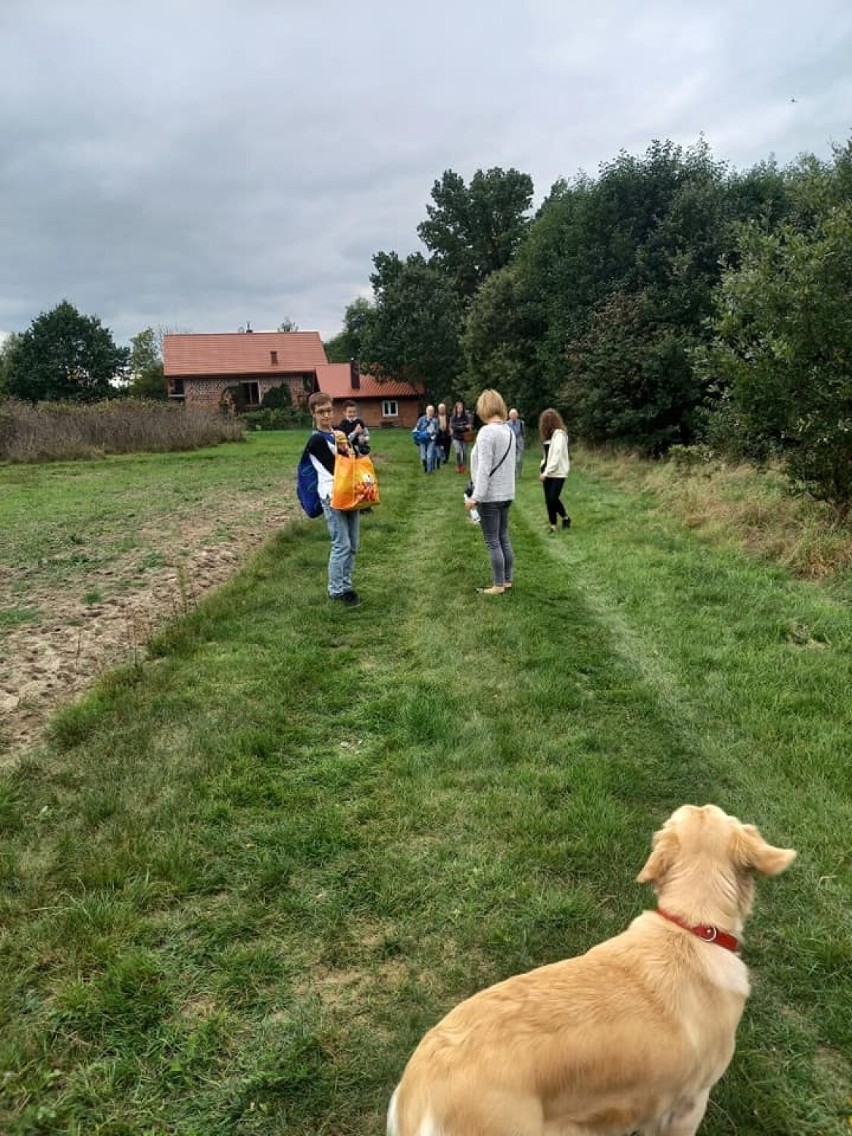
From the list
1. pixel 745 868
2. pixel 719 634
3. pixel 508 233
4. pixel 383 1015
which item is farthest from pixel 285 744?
pixel 508 233

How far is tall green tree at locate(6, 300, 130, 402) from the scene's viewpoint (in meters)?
62.3

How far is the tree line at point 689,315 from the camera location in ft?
30.9

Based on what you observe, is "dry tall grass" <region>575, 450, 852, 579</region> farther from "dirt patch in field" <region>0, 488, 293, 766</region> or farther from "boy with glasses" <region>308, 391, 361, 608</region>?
"dirt patch in field" <region>0, 488, 293, 766</region>

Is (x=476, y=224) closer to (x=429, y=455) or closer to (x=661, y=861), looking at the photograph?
(x=429, y=455)

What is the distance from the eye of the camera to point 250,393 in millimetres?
60281

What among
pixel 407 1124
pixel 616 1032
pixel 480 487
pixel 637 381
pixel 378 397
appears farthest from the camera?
pixel 378 397

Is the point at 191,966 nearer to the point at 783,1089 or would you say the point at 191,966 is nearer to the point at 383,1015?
the point at 383,1015

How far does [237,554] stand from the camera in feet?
34.7

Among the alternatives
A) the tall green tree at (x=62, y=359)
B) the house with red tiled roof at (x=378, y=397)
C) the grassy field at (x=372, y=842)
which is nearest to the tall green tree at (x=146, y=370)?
the tall green tree at (x=62, y=359)

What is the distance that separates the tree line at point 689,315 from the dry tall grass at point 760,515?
492mm

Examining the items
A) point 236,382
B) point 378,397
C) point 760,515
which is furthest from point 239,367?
point 760,515

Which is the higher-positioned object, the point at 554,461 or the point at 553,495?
the point at 554,461

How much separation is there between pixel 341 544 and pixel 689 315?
18.2 m

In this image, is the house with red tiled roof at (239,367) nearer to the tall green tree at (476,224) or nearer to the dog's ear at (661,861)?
the tall green tree at (476,224)
